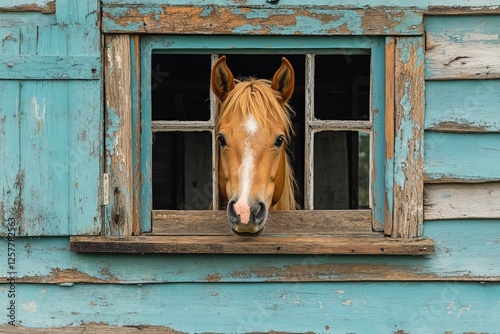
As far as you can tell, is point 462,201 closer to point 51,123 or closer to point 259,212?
point 259,212

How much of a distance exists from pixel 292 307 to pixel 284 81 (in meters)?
1.19

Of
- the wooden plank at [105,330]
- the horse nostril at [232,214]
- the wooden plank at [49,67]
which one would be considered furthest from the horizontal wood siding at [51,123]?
the horse nostril at [232,214]

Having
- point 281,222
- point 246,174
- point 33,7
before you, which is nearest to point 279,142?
point 246,174

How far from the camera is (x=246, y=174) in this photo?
3.36 m

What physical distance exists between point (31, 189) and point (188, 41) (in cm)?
111

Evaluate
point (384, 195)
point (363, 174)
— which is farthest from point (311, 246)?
point (363, 174)

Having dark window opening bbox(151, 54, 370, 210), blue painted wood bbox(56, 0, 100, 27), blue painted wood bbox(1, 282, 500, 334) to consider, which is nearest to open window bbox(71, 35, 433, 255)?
blue painted wood bbox(56, 0, 100, 27)

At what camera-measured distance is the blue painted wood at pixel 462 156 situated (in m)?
3.67

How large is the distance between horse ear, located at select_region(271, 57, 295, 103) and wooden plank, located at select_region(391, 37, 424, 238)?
55cm

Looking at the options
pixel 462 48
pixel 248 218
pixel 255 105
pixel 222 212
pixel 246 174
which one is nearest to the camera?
pixel 248 218

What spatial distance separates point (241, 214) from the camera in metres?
3.24

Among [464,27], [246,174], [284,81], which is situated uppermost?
[464,27]

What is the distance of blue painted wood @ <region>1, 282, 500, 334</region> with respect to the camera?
370cm

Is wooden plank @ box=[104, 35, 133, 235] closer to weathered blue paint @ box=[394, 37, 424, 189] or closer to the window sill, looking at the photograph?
the window sill
